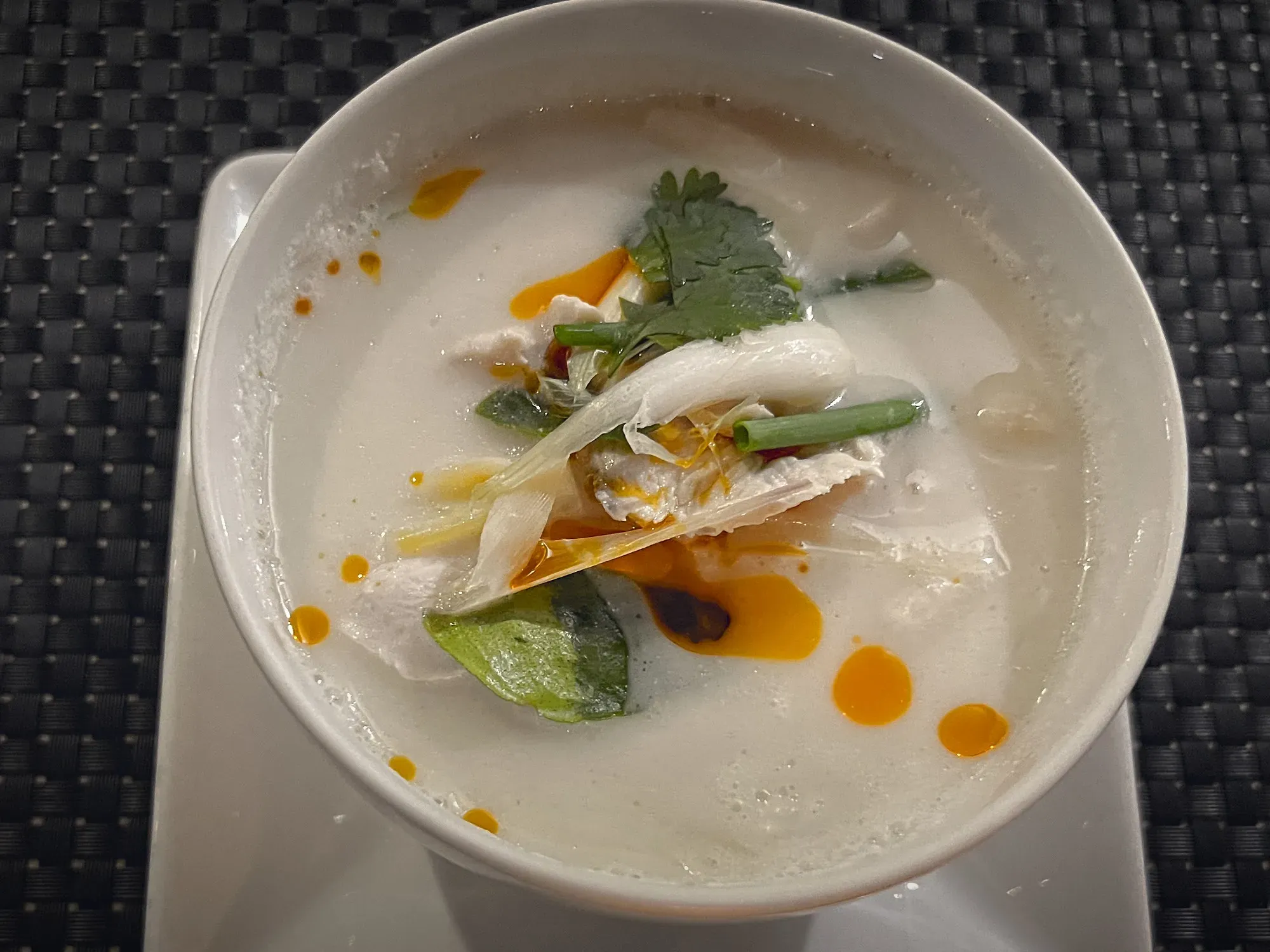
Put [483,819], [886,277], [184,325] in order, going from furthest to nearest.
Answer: [184,325], [886,277], [483,819]

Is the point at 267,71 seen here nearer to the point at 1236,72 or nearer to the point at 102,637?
the point at 102,637

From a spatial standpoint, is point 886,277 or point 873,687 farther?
point 886,277

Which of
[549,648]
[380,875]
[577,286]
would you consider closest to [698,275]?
[577,286]

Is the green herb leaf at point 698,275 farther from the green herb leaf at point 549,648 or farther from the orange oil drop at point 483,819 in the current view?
the orange oil drop at point 483,819

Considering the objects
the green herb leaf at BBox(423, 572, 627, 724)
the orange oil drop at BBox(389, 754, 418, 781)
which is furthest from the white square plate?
the green herb leaf at BBox(423, 572, 627, 724)

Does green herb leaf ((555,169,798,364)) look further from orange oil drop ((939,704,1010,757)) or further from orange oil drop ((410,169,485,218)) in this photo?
orange oil drop ((939,704,1010,757))

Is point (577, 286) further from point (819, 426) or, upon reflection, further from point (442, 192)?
point (819, 426)
